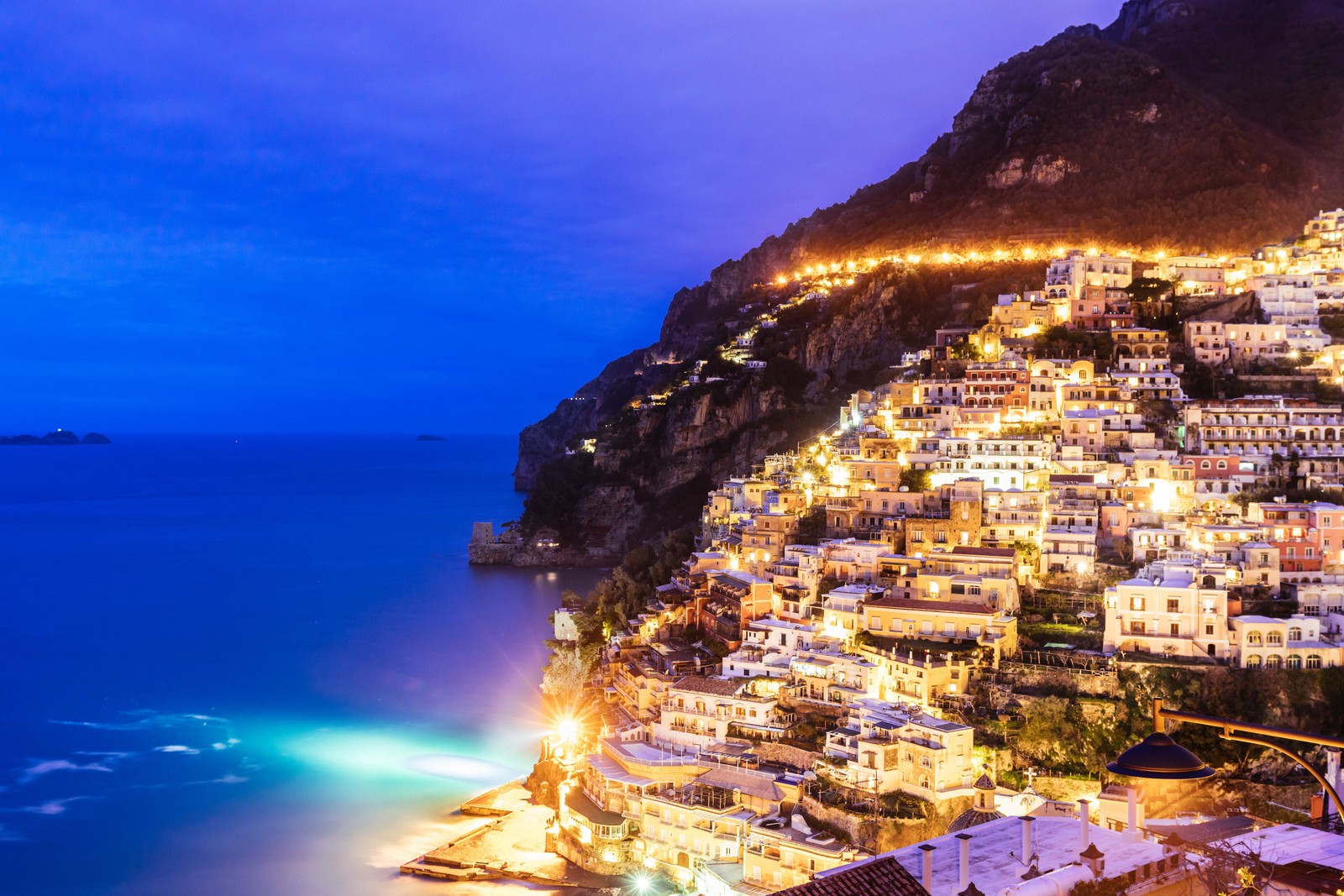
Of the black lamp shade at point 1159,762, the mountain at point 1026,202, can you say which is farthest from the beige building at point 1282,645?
the mountain at point 1026,202

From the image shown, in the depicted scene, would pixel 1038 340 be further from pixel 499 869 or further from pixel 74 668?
pixel 74 668

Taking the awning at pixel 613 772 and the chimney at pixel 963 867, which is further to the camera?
the awning at pixel 613 772

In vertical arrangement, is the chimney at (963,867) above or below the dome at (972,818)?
above

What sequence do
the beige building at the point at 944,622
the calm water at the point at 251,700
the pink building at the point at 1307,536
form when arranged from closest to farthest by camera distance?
the calm water at the point at 251,700, the beige building at the point at 944,622, the pink building at the point at 1307,536

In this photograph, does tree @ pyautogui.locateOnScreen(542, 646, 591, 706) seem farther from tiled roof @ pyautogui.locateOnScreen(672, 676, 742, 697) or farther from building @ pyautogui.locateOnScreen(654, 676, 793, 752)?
building @ pyautogui.locateOnScreen(654, 676, 793, 752)

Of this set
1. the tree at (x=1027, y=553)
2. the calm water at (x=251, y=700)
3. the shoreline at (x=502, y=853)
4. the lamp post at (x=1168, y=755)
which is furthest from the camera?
the tree at (x=1027, y=553)

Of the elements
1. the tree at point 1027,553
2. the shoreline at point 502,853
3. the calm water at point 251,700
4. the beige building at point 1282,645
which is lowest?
the shoreline at point 502,853

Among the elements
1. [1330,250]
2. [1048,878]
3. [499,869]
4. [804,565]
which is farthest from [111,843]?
[1330,250]

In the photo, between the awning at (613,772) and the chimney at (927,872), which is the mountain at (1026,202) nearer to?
the awning at (613,772)
